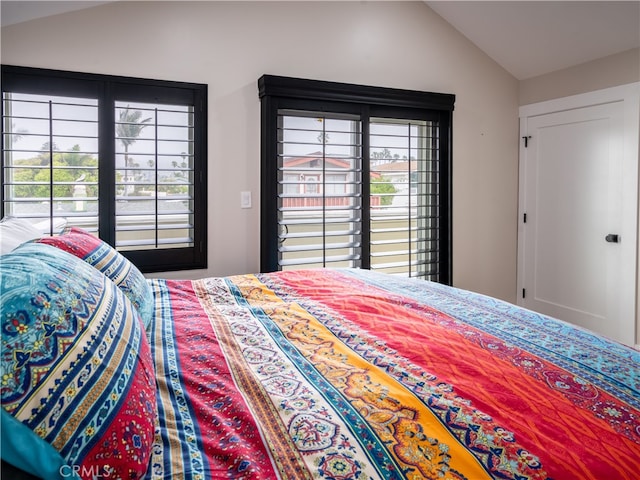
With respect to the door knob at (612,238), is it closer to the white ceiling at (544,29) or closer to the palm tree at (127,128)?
the white ceiling at (544,29)

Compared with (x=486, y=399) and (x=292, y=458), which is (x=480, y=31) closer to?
(x=486, y=399)

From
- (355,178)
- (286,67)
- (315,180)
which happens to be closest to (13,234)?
(315,180)

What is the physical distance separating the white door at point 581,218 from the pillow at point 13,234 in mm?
3862

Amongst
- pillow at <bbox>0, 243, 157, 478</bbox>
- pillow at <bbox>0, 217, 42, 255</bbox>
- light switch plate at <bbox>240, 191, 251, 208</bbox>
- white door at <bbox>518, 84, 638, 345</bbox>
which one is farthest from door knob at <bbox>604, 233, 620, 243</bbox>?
→ pillow at <bbox>0, 217, 42, 255</bbox>

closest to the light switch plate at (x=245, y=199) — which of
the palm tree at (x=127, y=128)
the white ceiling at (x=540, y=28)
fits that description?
→ the palm tree at (x=127, y=128)

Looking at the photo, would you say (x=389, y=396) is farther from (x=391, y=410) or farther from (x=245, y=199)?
(x=245, y=199)

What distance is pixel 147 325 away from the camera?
53.2 inches

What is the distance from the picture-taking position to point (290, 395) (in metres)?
0.94

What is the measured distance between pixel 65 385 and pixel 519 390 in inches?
34.6

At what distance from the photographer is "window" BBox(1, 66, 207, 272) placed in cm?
261

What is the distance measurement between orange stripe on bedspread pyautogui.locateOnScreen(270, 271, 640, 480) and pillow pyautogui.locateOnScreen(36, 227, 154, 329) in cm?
68

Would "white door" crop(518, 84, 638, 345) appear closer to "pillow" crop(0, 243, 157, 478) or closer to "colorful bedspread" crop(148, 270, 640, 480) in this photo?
"colorful bedspread" crop(148, 270, 640, 480)

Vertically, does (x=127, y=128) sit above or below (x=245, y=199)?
above

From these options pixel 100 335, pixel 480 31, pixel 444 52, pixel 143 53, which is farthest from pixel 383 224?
pixel 100 335
